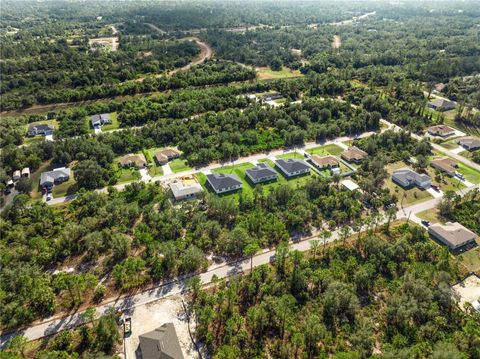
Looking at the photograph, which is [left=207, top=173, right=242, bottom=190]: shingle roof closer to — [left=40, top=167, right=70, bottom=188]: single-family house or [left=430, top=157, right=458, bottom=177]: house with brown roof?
[left=40, top=167, right=70, bottom=188]: single-family house

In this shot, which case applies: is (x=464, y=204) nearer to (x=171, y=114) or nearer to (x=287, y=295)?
(x=287, y=295)

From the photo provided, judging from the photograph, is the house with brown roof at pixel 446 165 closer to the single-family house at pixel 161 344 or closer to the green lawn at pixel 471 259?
the green lawn at pixel 471 259

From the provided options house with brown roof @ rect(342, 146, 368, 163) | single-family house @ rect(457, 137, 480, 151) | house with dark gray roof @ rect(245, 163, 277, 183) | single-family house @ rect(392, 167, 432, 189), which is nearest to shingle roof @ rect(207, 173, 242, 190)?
house with dark gray roof @ rect(245, 163, 277, 183)

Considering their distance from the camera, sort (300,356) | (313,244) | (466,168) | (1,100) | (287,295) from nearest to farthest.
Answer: (300,356), (287,295), (313,244), (466,168), (1,100)

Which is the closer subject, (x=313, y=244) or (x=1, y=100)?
(x=313, y=244)

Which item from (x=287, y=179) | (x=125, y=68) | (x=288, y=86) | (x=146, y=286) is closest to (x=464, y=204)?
(x=287, y=179)

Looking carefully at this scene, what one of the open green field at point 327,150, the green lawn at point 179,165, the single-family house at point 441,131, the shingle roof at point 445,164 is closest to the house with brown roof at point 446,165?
the shingle roof at point 445,164
